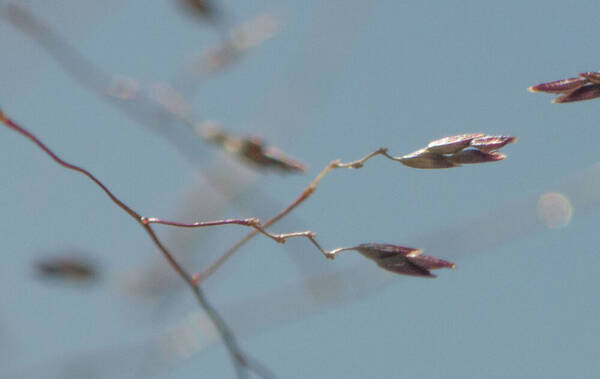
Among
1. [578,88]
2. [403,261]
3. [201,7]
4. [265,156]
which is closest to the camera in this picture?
[578,88]

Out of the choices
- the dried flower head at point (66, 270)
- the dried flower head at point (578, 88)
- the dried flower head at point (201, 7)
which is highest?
the dried flower head at point (201, 7)

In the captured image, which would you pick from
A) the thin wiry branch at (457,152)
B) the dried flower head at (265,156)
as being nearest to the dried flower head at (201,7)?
the dried flower head at (265,156)

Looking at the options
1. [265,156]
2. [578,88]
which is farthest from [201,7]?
[578,88]

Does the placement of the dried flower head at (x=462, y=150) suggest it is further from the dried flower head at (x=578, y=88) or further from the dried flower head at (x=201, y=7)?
the dried flower head at (x=201, y=7)

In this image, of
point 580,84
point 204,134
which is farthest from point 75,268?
point 580,84

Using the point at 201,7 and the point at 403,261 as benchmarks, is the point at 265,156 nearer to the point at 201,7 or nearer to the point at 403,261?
the point at 403,261

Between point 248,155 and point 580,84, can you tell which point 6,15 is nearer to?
point 248,155
